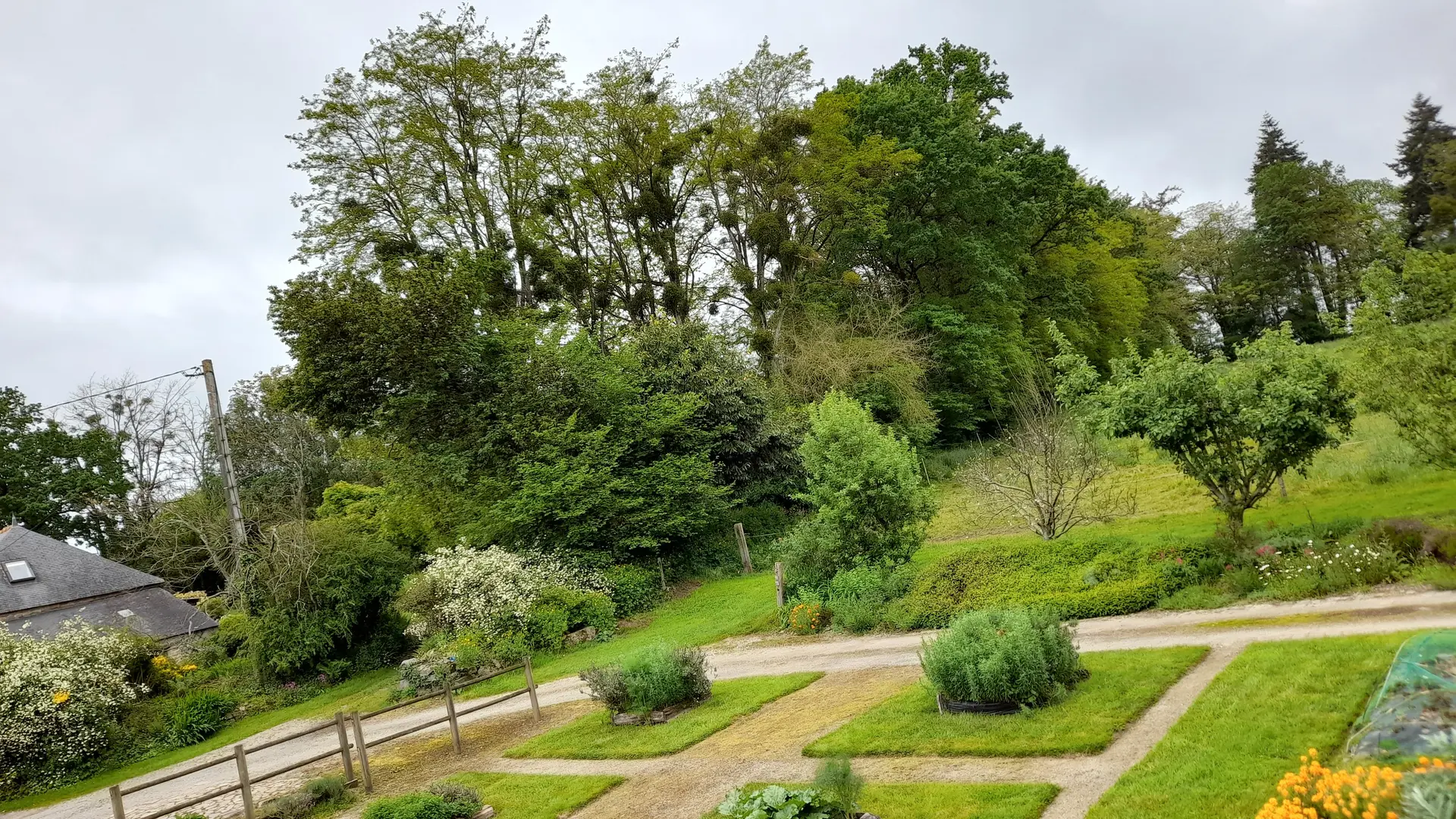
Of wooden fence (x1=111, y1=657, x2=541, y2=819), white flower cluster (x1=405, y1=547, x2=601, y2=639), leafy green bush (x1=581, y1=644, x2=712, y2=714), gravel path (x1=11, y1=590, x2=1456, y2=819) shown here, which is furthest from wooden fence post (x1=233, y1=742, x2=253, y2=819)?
white flower cluster (x1=405, y1=547, x2=601, y2=639)

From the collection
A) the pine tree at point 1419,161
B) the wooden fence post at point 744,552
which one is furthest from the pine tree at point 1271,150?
the wooden fence post at point 744,552

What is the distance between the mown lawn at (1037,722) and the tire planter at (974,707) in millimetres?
92

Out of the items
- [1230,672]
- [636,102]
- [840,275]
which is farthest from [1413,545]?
[636,102]

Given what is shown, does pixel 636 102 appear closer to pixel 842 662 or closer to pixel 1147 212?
pixel 842 662

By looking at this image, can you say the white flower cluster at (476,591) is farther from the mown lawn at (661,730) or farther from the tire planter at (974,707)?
the tire planter at (974,707)

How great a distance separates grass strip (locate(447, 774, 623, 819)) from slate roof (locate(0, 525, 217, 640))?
19.5m

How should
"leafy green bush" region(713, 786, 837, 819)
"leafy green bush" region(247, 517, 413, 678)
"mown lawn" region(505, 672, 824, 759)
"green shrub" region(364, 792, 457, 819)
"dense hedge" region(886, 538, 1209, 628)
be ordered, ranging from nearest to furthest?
"leafy green bush" region(713, 786, 837, 819) → "green shrub" region(364, 792, 457, 819) → "mown lawn" region(505, 672, 824, 759) → "dense hedge" region(886, 538, 1209, 628) → "leafy green bush" region(247, 517, 413, 678)

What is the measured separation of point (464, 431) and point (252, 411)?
28.3 meters

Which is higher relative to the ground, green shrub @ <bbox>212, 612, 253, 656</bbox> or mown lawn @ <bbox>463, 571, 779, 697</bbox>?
green shrub @ <bbox>212, 612, 253, 656</bbox>

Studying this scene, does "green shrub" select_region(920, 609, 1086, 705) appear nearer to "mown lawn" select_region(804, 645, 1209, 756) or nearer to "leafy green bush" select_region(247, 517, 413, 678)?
"mown lawn" select_region(804, 645, 1209, 756)

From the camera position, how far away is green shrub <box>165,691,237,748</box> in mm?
19719

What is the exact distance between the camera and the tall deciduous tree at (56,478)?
39625 millimetres

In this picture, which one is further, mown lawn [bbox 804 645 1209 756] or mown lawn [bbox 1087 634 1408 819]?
mown lawn [bbox 804 645 1209 756]

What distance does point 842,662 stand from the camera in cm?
1332
